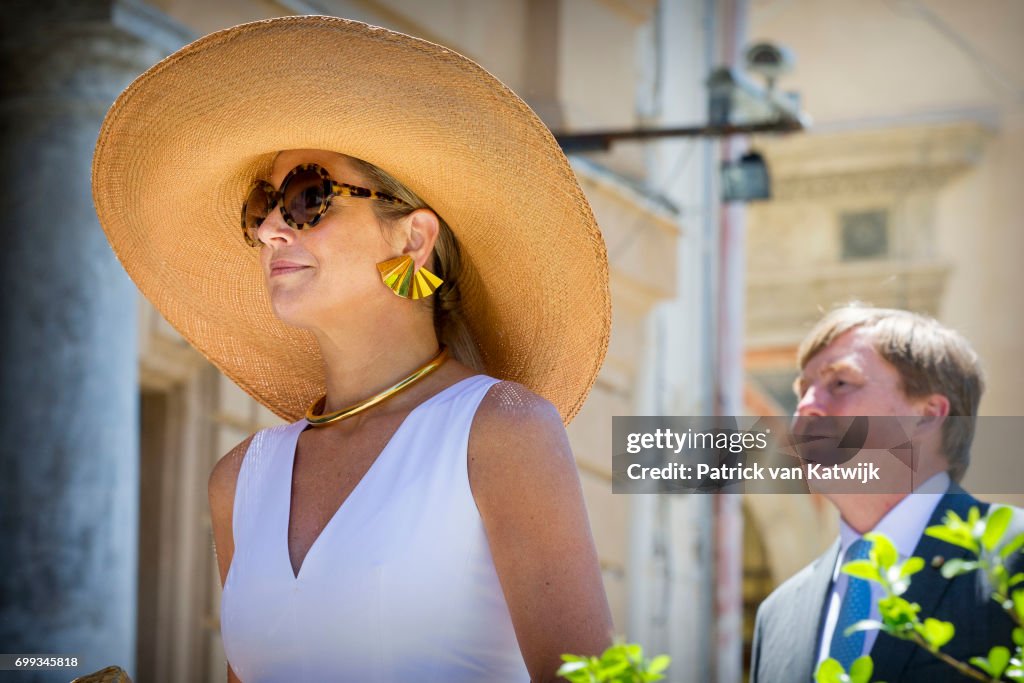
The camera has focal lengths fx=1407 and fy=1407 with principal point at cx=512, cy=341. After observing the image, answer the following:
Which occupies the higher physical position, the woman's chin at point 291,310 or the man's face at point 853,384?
the woman's chin at point 291,310

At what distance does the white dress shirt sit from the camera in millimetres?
2965

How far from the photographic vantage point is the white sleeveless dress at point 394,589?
210cm

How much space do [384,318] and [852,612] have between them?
122 cm

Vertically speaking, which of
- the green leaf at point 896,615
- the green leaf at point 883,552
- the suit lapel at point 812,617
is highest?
the green leaf at point 883,552

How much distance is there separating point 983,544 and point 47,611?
13.1 ft

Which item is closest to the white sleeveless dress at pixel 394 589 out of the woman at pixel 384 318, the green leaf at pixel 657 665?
the woman at pixel 384 318

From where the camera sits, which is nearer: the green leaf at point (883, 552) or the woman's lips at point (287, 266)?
the green leaf at point (883, 552)

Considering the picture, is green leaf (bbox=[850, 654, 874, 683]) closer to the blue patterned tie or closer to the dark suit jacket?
the dark suit jacket

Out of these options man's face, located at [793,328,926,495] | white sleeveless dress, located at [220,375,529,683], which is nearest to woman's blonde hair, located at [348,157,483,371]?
white sleeveless dress, located at [220,375,529,683]

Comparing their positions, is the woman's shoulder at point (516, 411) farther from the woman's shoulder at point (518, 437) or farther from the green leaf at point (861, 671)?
the green leaf at point (861, 671)

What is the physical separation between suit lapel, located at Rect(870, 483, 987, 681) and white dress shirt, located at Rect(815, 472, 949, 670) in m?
0.02

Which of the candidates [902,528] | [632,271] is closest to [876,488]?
[902,528]

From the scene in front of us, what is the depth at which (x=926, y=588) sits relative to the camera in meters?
2.76

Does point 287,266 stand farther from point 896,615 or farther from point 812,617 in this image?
point 812,617
